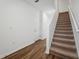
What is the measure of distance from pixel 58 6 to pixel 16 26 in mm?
4753

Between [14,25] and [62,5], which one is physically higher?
[62,5]

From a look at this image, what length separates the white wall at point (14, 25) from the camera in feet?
12.2

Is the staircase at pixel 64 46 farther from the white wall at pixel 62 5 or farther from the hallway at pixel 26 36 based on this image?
the white wall at pixel 62 5

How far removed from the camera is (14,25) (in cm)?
431

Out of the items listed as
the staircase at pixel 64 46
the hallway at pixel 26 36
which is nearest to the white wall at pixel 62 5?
the hallway at pixel 26 36

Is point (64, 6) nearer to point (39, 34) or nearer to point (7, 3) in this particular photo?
point (39, 34)

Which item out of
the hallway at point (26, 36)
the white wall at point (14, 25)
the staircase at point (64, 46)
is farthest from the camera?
the white wall at point (14, 25)

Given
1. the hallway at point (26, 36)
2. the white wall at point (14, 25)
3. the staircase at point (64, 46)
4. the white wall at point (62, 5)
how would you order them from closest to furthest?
the staircase at point (64, 46), the hallway at point (26, 36), the white wall at point (14, 25), the white wall at point (62, 5)

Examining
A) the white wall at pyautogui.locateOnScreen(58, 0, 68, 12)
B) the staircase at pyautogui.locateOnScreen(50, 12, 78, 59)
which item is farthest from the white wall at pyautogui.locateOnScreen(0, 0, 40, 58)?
the white wall at pyautogui.locateOnScreen(58, 0, 68, 12)

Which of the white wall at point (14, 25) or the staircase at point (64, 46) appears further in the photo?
the white wall at point (14, 25)

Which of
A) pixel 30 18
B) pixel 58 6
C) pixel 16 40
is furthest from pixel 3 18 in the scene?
pixel 58 6

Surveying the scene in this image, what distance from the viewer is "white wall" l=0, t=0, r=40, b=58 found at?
3719 millimetres

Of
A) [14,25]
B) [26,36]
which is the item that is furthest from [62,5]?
[14,25]

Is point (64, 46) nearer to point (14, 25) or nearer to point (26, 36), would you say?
point (14, 25)
